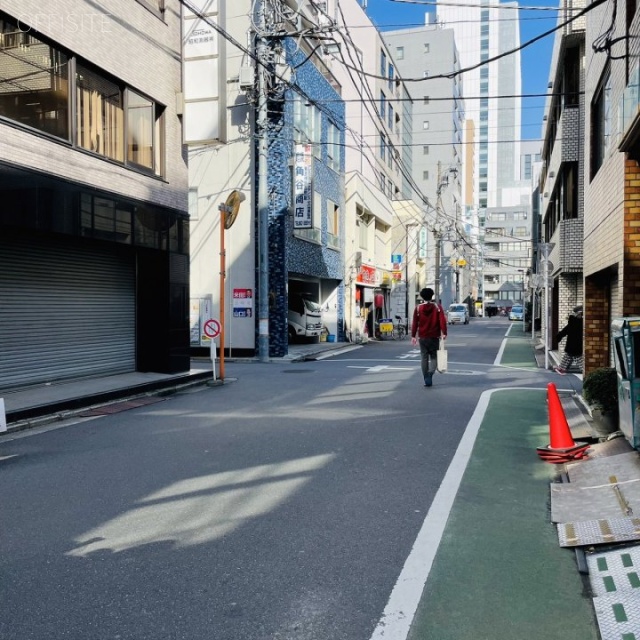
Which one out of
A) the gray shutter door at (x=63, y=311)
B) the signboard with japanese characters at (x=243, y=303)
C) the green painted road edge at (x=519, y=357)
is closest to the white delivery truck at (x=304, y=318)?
the signboard with japanese characters at (x=243, y=303)

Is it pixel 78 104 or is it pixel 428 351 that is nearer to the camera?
pixel 78 104

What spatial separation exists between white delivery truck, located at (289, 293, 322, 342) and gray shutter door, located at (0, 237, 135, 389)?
41.5 feet

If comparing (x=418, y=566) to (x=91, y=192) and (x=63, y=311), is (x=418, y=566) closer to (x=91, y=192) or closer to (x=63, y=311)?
(x=91, y=192)

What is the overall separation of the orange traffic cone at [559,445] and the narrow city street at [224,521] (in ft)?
0.94

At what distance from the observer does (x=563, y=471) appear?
631 cm

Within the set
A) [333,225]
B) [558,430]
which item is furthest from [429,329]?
[333,225]

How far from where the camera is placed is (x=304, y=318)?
85.8 ft

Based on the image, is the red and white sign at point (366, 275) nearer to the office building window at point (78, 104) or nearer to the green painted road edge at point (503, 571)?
the office building window at point (78, 104)

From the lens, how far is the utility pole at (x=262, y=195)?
744 inches

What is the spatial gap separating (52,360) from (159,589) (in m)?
8.88

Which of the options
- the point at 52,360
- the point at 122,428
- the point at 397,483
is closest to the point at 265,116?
the point at 52,360

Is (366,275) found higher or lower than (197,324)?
higher

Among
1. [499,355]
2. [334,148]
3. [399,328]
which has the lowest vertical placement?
[499,355]

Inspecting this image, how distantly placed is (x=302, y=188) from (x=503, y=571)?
61.4ft
